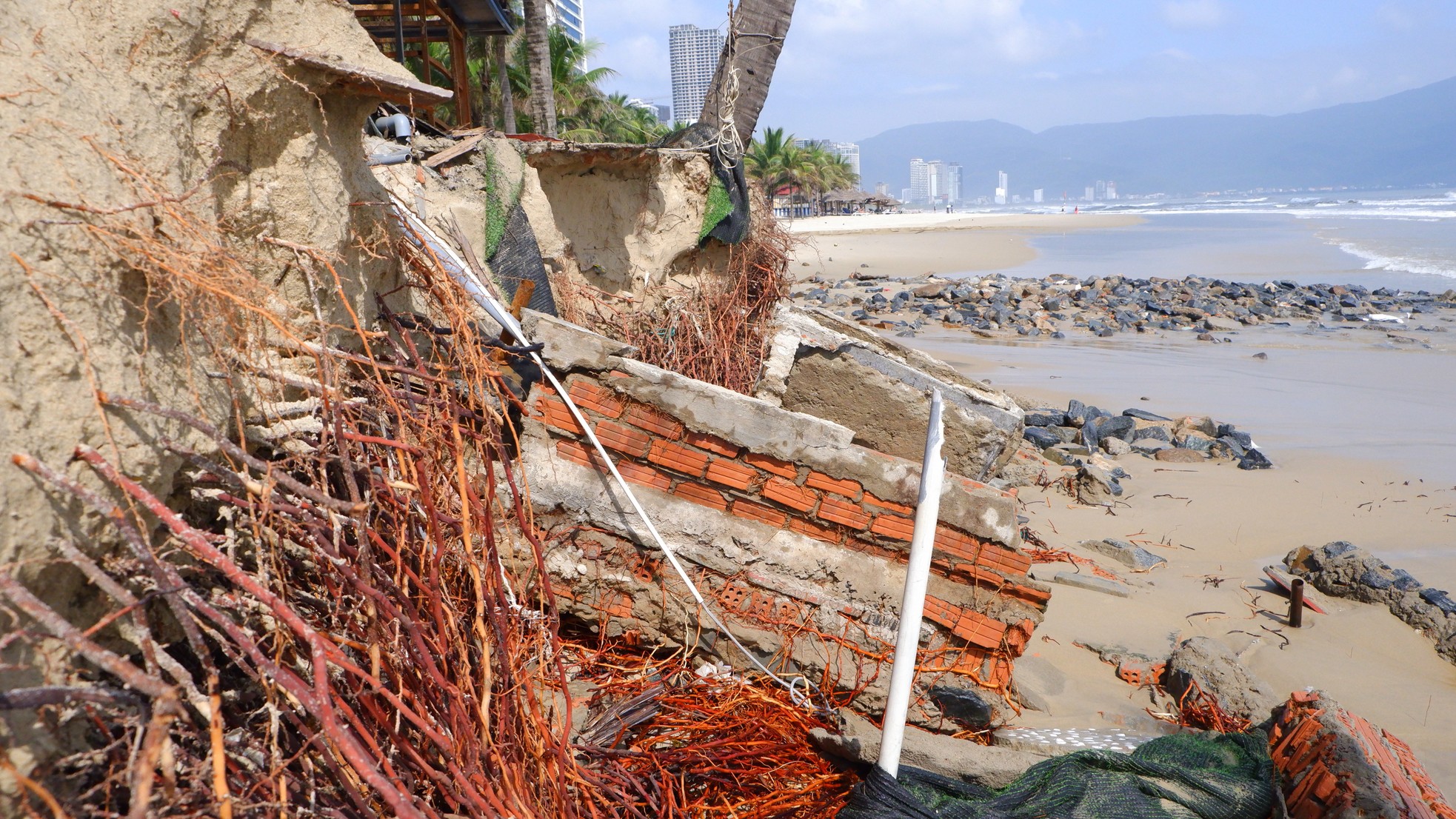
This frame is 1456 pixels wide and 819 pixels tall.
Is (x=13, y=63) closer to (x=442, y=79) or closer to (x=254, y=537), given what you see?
(x=254, y=537)

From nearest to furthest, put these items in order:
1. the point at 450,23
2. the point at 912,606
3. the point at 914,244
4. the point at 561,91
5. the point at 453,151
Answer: the point at 912,606 → the point at 453,151 → the point at 450,23 → the point at 561,91 → the point at 914,244

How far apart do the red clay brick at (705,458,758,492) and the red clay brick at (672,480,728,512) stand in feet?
0.19

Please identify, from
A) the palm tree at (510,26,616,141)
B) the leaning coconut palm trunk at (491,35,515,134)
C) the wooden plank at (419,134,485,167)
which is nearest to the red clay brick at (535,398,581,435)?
the wooden plank at (419,134,485,167)

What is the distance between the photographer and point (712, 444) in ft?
11.9

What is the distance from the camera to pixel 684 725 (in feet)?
11.2

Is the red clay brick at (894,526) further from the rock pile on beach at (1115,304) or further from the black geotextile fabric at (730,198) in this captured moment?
the rock pile on beach at (1115,304)

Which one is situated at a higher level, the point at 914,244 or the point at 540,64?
the point at 540,64

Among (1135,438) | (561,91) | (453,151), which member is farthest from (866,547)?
(561,91)

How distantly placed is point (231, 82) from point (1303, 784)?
4.43 meters

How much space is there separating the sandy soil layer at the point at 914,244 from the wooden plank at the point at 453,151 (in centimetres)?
1154

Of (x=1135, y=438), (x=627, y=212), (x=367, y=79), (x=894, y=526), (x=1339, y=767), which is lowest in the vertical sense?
(x=1135, y=438)

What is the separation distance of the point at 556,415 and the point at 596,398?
A: 0.18 meters

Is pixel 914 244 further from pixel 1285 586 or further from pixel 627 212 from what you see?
pixel 1285 586

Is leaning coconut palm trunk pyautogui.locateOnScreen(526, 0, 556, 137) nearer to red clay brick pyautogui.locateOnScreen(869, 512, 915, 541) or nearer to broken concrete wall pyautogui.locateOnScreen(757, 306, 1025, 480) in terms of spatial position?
broken concrete wall pyautogui.locateOnScreen(757, 306, 1025, 480)
